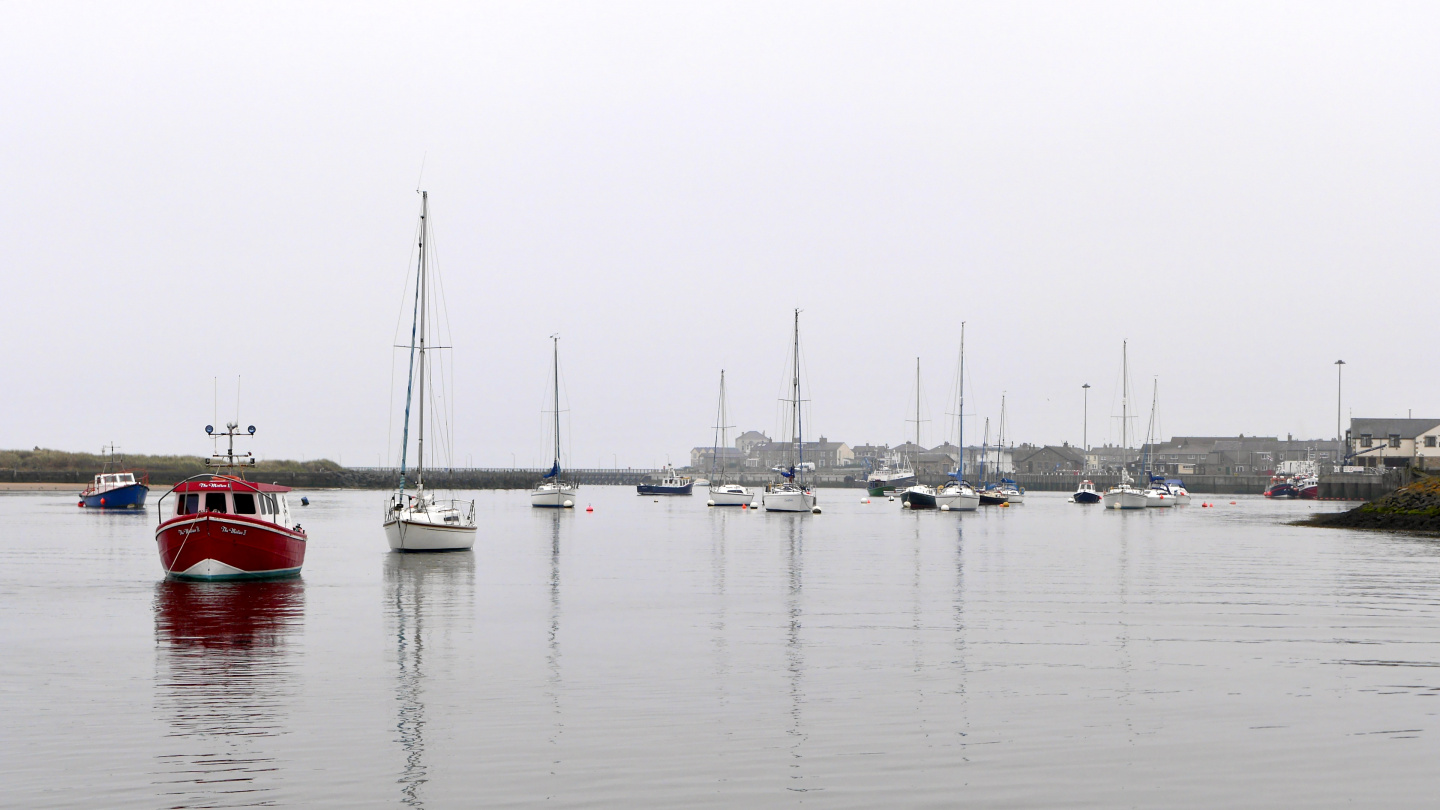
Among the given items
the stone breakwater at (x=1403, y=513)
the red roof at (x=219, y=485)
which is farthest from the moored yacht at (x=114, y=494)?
the stone breakwater at (x=1403, y=513)

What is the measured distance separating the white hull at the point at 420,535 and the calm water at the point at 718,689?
8212mm

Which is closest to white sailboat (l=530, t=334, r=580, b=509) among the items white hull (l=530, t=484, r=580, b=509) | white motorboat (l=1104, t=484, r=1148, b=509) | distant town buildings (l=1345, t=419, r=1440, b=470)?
white hull (l=530, t=484, r=580, b=509)

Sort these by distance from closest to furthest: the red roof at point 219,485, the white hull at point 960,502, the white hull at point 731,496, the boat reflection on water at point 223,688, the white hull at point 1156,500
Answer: the boat reflection on water at point 223,688 → the red roof at point 219,485 → the white hull at point 960,502 → the white hull at point 731,496 → the white hull at point 1156,500

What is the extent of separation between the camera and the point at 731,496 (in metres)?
126

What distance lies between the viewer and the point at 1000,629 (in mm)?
29219

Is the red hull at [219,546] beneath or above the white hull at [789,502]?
above

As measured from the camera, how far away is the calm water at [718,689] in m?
14.4

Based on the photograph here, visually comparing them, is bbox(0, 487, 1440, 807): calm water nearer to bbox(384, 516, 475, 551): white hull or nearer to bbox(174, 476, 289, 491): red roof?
bbox(174, 476, 289, 491): red roof

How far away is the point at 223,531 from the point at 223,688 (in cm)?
1911

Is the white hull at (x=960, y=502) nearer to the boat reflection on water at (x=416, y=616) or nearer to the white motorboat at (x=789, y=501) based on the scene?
the white motorboat at (x=789, y=501)

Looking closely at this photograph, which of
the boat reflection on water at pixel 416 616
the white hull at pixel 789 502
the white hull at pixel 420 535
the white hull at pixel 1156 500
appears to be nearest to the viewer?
the boat reflection on water at pixel 416 616

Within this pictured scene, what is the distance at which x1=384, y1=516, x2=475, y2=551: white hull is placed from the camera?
51.9 m

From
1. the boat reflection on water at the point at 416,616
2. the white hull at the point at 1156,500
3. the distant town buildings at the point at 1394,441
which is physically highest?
the distant town buildings at the point at 1394,441

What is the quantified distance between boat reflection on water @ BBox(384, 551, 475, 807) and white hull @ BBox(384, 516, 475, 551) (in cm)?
46
